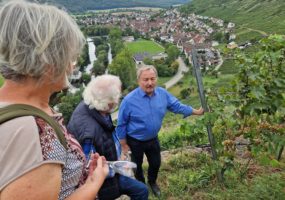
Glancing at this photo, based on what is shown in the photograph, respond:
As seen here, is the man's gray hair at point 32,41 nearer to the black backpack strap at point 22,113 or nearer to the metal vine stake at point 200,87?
the black backpack strap at point 22,113

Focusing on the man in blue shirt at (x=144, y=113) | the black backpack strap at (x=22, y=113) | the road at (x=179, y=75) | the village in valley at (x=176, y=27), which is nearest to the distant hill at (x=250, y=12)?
the village in valley at (x=176, y=27)

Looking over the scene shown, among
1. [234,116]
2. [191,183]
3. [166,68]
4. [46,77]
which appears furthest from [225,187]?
[166,68]

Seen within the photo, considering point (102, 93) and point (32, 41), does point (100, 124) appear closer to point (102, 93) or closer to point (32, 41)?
point (102, 93)

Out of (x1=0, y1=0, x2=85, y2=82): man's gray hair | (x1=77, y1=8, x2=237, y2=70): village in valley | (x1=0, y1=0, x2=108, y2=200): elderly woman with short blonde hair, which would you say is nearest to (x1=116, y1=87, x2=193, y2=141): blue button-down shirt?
(x1=0, y1=0, x2=108, y2=200): elderly woman with short blonde hair

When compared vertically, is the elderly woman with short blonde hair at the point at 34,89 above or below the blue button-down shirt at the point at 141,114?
above

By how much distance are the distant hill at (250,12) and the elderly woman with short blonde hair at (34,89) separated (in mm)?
58523

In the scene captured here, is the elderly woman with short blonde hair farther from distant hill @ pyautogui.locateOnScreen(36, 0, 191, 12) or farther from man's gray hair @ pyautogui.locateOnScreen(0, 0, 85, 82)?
distant hill @ pyautogui.locateOnScreen(36, 0, 191, 12)

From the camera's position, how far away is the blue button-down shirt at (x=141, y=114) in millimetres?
4090

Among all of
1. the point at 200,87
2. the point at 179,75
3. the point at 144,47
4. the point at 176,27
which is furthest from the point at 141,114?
the point at 176,27

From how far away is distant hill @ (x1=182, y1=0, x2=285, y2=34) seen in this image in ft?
227

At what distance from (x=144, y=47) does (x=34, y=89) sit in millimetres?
77512

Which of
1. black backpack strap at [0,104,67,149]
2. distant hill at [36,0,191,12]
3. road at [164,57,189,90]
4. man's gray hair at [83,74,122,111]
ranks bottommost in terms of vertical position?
distant hill at [36,0,191,12]

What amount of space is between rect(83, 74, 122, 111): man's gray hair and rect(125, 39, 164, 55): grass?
68660mm

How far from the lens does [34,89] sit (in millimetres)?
1378
